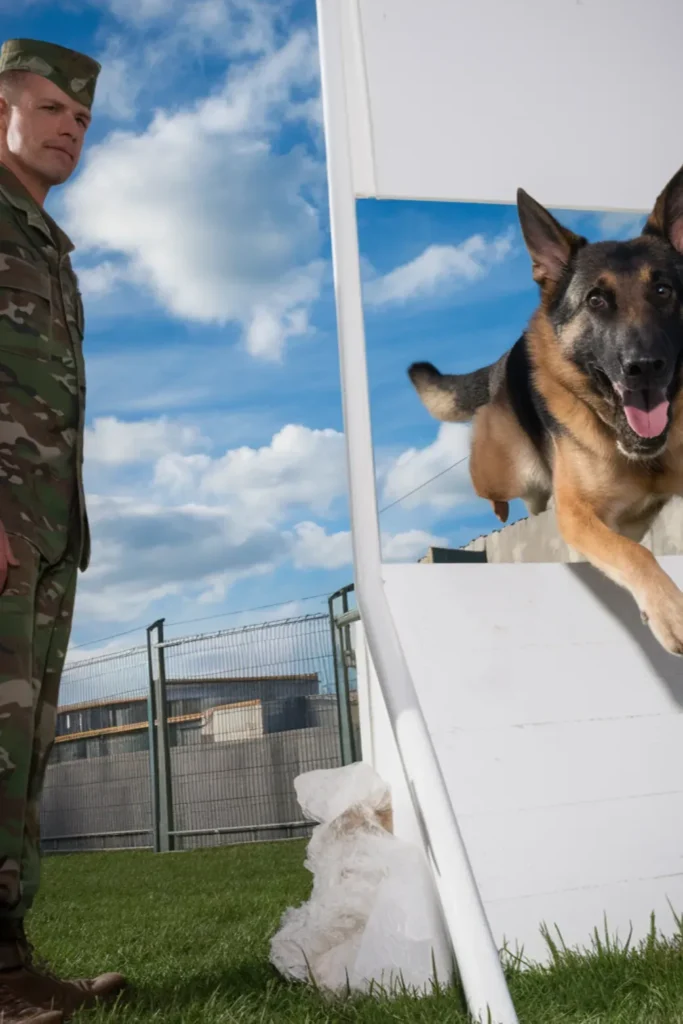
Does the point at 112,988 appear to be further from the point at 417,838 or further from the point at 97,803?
the point at 97,803

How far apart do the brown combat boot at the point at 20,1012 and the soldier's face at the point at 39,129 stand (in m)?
Answer: 1.53

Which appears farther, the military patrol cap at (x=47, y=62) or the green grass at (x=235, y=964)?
the military patrol cap at (x=47, y=62)

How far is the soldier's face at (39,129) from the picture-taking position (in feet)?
6.15

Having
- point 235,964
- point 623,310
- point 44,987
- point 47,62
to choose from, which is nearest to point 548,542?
point 623,310

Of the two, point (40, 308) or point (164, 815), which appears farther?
point (164, 815)

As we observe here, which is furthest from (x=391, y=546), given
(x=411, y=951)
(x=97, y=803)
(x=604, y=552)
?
(x=97, y=803)

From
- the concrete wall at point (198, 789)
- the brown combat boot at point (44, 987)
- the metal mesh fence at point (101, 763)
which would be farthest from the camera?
the metal mesh fence at point (101, 763)

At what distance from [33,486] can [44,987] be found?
2.90ft

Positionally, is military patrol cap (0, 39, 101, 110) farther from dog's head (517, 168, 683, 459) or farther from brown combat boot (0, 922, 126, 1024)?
brown combat boot (0, 922, 126, 1024)

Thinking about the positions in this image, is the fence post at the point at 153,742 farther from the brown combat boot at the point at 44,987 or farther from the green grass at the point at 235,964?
the brown combat boot at the point at 44,987

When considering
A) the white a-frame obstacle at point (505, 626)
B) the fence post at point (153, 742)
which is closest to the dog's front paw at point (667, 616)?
the white a-frame obstacle at point (505, 626)

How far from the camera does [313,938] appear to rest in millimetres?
1812

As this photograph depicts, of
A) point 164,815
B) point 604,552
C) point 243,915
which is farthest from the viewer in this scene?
point 164,815

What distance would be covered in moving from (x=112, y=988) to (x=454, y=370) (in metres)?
1.52
